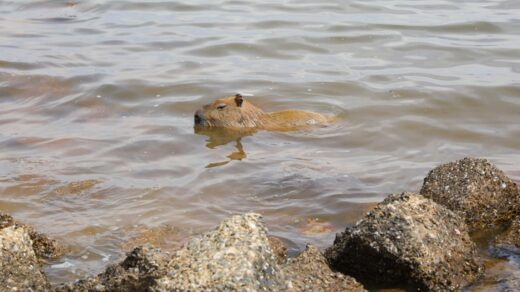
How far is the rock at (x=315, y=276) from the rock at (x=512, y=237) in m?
1.58

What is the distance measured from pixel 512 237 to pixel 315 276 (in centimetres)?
193

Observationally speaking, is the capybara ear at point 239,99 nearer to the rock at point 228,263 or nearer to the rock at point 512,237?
the rock at point 512,237

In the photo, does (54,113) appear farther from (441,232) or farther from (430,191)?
(441,232)

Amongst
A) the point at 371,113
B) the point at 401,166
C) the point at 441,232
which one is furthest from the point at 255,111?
the point at 441,232

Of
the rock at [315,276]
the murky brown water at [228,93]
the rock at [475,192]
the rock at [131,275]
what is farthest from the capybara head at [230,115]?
the rock at [131,275]

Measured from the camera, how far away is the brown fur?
32.1 feet

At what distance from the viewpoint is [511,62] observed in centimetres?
1191

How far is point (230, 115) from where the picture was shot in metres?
9.91

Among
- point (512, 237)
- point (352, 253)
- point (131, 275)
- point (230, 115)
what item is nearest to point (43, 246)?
point (131, 275)

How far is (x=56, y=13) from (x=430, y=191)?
37.7ft

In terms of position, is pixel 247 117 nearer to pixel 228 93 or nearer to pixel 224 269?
pixel 228 93

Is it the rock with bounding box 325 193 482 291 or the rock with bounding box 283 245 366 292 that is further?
the rock with bounding box 325 193 482 291

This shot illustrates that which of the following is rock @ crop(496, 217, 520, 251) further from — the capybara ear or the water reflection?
the capybara ear

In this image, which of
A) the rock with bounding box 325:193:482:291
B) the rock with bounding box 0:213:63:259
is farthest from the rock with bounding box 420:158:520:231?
the rock with bounding box 0:213:63:259
